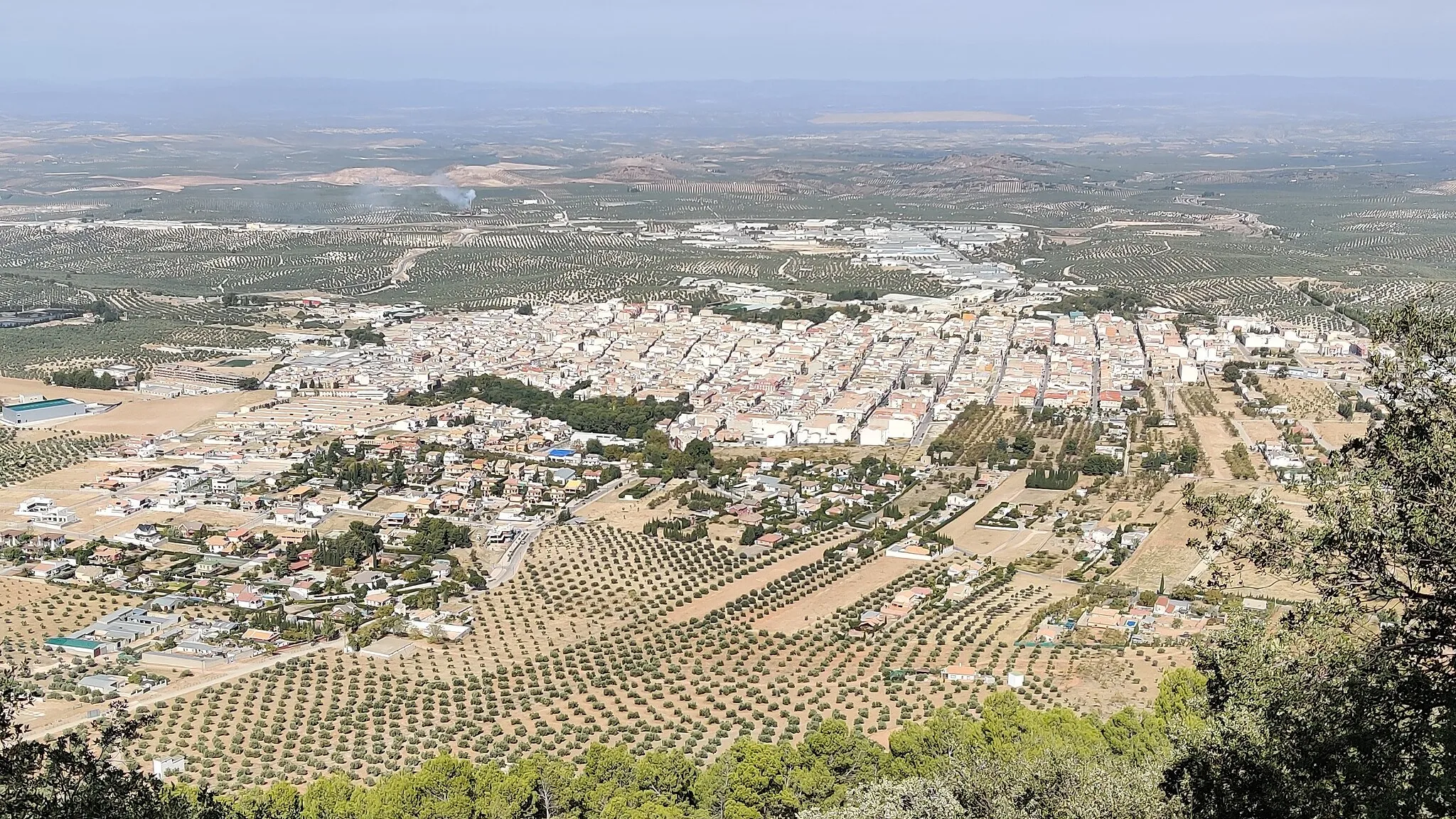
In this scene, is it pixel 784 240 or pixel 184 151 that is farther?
pixel 184 151

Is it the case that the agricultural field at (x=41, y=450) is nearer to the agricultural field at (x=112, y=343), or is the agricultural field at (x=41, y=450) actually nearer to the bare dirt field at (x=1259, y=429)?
the agricultural field at (x=112, y=343)

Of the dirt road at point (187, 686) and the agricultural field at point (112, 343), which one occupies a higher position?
the dirt road at point (187, 686)

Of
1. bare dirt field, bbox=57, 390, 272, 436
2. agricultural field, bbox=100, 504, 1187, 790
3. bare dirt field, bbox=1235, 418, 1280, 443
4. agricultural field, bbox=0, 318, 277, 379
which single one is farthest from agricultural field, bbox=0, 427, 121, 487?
bare dirt field, bbox=1235, 418, 1280, 443

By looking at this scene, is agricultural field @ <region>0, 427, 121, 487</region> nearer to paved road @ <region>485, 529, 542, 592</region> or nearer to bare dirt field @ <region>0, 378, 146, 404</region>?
bare dirt field @ <region>0, 378, 146, 404</region>

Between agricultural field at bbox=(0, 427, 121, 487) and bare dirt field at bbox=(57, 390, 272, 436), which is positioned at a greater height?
agricultural field at bbox=(0, 427, 121, 487)

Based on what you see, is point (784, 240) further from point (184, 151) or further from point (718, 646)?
point (184, 151)

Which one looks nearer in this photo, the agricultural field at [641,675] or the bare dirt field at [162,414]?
the agricultural field at [641,675]

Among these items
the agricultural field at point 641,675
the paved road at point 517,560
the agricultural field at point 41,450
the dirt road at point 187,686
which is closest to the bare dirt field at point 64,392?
the agricultural field at point 41,450

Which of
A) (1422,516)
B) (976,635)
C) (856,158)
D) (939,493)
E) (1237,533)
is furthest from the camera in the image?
(856,158)

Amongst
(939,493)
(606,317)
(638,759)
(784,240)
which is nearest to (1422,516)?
(638,759)

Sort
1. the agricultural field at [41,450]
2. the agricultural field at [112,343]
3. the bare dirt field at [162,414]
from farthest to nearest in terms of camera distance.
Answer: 1. the agricultural field at [112,343]
2. the bare dirt field at [162,414]
3. the agricultural field at [41,450]

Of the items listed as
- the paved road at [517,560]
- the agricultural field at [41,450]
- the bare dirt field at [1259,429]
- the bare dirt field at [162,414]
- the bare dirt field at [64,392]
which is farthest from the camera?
the bare dirt field at [64,392]
